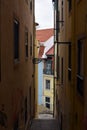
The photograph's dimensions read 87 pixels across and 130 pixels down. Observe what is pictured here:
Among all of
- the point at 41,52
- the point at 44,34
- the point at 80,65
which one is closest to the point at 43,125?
the point at 80,65

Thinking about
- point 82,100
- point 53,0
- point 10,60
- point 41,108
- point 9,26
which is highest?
point 53,0

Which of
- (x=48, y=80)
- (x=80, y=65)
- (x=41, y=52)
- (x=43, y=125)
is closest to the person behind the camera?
(x=80, y=65)

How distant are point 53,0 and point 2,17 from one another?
18.9 meters

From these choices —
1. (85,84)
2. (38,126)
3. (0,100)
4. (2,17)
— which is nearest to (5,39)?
(2,17)

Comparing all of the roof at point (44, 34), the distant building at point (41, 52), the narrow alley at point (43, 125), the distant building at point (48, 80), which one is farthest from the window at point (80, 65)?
the roof at point (44, 34)

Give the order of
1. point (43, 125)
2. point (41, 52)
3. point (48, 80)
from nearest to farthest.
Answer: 1. point (43, 125)
2. point (48, 80)
3. point (41, 52)

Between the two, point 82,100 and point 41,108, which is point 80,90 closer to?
point 82,100

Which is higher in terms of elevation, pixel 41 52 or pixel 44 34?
pixel 44 34

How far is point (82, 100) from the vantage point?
34.5ft

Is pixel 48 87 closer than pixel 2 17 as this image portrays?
No

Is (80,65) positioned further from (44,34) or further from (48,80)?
(44,34)

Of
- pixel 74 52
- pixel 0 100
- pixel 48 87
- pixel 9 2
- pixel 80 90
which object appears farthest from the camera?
pixel 48 87

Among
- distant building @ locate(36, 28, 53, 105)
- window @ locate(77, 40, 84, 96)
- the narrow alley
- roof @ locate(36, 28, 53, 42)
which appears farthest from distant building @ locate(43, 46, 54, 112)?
window @ locate(77, 40, 84, 96)

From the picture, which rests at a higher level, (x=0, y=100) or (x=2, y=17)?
(x=2, y=17)
